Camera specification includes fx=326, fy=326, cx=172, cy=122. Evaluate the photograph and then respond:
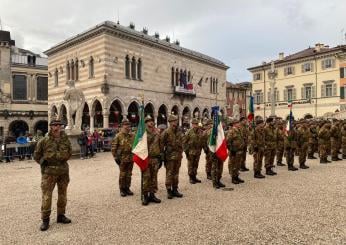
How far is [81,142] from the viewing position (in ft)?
57.8

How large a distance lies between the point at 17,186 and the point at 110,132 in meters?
13.6

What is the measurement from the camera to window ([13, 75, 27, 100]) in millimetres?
42719

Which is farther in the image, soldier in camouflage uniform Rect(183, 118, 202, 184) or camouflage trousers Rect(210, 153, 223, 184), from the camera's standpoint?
soldier in camouflage uniform Rect(183, 118, 202, 184)

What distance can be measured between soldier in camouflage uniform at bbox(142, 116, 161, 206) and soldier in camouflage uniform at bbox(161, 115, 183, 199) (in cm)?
30

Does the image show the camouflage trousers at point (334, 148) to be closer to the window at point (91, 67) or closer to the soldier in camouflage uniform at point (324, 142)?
the soldier in camouflage uniform at point (324, 142)

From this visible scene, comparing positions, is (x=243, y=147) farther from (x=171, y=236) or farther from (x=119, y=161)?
(x=171, y=236)

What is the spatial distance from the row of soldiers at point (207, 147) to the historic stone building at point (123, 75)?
16789 millimetres

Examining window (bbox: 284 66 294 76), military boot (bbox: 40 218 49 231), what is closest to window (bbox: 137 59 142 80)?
military boot (bbox: 40 218 49 231)

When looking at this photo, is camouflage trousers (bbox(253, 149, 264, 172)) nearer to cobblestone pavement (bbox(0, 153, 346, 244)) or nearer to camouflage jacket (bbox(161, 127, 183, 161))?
cobblestone pavement (bbox(0, 153, 346, 244))

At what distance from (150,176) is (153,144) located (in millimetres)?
775

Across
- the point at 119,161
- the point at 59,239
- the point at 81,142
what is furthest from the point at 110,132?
the point at 59,239

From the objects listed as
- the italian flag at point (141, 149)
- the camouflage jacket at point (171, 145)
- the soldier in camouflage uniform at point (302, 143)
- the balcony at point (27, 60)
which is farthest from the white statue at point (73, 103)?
the balcony at point (27, 60)

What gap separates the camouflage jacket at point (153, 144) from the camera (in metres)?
7.81

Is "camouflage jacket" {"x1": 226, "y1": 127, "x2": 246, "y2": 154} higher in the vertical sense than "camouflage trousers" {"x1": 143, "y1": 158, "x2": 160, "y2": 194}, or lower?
higher
